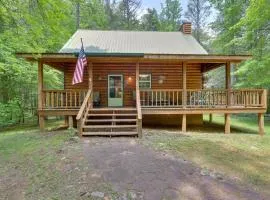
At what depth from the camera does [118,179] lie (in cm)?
639

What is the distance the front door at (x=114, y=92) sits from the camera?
1611 centimetres

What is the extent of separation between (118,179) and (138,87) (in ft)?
23.6

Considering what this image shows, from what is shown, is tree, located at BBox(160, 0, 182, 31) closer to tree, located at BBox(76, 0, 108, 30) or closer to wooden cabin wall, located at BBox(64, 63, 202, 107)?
tree, located at BBox(76, 0, 108, 30)

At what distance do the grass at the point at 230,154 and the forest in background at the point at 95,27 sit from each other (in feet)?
16.5

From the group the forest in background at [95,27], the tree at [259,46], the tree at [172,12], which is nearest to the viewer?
the forest in background at [95,27]

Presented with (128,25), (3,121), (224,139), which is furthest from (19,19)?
(128,25)

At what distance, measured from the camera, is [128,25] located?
37031 millimetres

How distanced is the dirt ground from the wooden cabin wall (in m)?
8.04

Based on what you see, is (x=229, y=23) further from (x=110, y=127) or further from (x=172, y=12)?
(x=110, y=127)

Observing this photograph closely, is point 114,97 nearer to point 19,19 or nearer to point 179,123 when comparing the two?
point 179,123

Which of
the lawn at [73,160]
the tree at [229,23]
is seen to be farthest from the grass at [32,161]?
the tree at [229,23]

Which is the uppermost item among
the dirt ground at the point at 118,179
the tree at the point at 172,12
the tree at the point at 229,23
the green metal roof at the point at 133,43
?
the tree at the point at 172,12

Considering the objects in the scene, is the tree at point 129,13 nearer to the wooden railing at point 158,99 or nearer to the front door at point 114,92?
the front door at point 114,92

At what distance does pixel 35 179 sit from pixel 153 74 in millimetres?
10885
